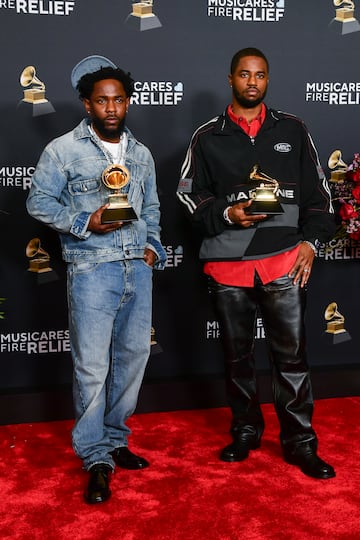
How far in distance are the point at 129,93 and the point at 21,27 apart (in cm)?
111

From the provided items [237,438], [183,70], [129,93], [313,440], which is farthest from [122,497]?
[183,70]

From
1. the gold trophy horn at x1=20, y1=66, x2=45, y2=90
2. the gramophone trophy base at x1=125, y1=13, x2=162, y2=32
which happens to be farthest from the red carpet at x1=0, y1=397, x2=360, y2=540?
the gramophone trophy base at x1=125, y1=13, x2=162, y2=32

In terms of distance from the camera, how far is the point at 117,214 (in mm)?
2803

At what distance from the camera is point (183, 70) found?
3.94 m

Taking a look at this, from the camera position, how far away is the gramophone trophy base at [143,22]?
382 cm

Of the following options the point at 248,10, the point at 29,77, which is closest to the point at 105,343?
the point at 29,77

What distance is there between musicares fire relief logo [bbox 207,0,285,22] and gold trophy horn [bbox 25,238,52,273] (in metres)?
1.58

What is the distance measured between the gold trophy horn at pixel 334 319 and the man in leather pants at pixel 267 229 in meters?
1.27

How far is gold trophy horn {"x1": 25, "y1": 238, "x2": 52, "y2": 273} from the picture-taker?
3.87 m

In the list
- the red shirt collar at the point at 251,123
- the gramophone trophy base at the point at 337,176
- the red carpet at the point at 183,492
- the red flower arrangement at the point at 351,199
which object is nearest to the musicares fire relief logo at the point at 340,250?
the red flower arrangement at the point at 351,199

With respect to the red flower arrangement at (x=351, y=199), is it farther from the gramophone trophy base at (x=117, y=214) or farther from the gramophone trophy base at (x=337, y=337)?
the gramophone trophy base at (x=117, y=214)

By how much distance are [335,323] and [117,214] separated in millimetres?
2027

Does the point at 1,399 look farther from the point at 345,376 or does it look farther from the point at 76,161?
the point at 345,376

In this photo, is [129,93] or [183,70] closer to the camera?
[129,93]
